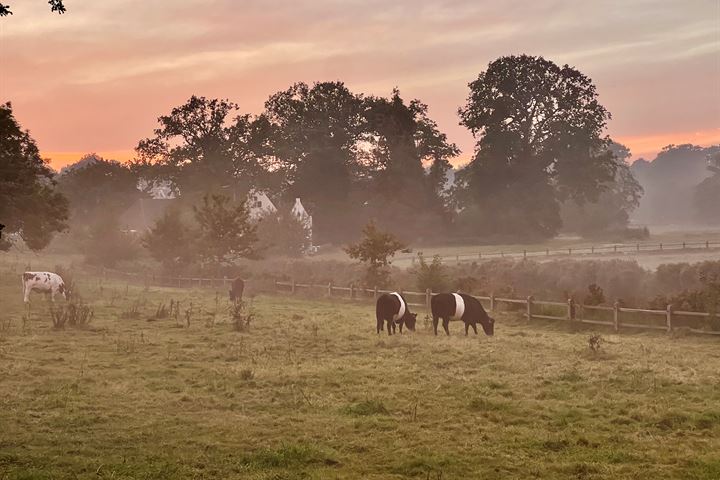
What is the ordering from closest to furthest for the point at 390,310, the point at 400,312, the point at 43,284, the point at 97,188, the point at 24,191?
the point at 390,310, the point at 400,312, the point at 43,284, the point at 24,191, the point at 97,188

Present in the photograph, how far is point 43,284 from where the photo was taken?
30188 millimetres

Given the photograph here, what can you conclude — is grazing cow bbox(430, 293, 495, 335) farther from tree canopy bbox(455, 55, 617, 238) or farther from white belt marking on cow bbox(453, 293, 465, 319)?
tree canopy bbox(455, 55, 617, 238)

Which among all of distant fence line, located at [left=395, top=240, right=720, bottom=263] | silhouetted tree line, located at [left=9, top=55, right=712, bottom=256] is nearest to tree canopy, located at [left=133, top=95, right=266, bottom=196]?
silhouetted tree line, located at [left=9, top=55, right=712, bottom=256]

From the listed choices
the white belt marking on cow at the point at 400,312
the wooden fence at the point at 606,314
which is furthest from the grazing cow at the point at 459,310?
the wooden fence at the point at 606,314

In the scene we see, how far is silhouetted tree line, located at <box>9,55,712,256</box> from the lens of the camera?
250 ft

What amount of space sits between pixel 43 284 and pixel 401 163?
54.1m

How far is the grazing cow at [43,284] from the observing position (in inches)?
1169

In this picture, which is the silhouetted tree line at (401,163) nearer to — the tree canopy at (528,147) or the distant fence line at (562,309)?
the tree canopy at (528,147)

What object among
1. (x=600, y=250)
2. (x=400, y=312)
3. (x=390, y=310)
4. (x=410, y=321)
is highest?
(x=600, y=250)

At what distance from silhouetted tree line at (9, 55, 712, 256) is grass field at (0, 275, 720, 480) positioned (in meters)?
56.0

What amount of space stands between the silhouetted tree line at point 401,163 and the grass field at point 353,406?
56047mm

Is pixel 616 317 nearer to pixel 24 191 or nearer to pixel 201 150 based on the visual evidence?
pixel 24 191

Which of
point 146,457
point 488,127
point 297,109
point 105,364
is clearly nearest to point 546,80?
point 488,127

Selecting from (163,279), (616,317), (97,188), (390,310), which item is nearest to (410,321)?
(390,310)
